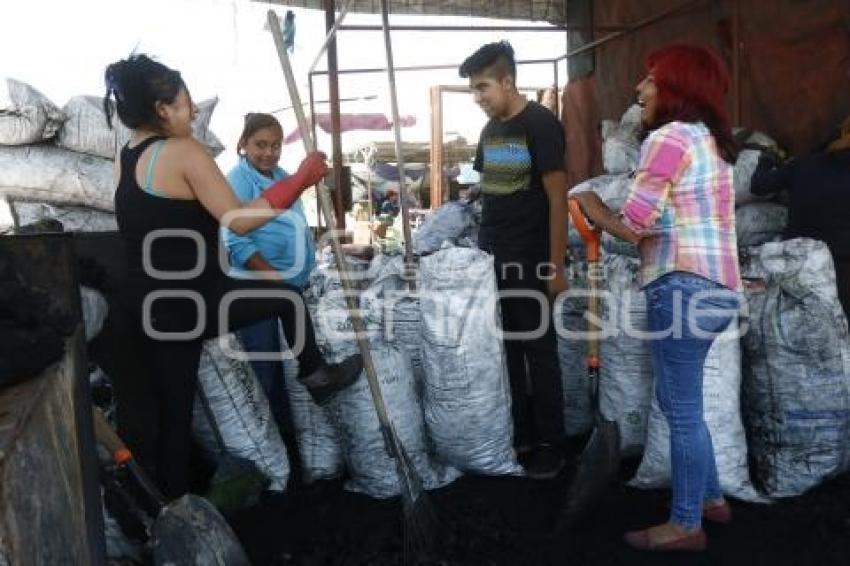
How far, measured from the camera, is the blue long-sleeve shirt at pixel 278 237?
3029 millimetres

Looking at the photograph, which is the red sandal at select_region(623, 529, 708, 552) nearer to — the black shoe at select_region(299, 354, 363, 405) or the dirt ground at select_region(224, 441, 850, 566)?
the dirt ground at select_region(224, 441, 850, 566)

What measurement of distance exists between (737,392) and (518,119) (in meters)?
1.33

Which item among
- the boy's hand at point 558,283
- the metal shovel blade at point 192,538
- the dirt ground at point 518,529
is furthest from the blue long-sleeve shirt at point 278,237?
the metal shovel blade at point 192,538

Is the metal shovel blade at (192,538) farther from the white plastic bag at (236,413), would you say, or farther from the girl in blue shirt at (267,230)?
the girl in blue shirt at (267,230)

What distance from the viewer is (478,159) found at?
3.09 m

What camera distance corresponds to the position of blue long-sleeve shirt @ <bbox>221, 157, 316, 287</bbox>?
3029 millimetres

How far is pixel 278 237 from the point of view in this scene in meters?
3.05

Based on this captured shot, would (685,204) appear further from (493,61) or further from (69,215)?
(69,215)

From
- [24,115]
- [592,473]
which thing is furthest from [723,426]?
[24,115]

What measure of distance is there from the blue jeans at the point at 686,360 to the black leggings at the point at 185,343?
1211mm

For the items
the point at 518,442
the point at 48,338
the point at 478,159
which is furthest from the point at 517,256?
the point at 48,338

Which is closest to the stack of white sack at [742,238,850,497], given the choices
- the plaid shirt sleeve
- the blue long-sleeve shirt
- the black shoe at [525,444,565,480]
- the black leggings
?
the black shoe at [525,444,565,480]

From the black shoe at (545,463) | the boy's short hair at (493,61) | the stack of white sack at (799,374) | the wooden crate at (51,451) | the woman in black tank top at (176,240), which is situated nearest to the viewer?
the wooden crate at (51,451)

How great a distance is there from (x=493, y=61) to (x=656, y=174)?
976 millimetres
